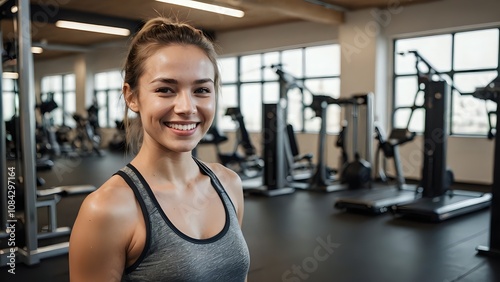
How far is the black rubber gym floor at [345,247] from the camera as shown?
2652 mm

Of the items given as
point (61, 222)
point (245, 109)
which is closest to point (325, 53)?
point (245, 109)

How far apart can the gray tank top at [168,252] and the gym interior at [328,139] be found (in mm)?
336

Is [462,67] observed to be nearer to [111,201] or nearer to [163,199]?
[163,199]

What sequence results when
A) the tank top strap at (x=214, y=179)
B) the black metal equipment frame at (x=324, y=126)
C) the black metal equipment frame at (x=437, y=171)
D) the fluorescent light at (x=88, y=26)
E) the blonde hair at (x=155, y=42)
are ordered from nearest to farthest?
the blonde hair at (x=155, y=42) < the tank top strap at (x=214, y=179) < the black metal equipment frame at (x=437, y=171) < the black metal equipment frame at (x=324, y=126) < the fluorescent light at (x=88, y=26)

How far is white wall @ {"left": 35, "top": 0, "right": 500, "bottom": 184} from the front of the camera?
6047mm

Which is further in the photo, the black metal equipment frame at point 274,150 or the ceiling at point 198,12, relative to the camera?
the ceiling at point 198,12

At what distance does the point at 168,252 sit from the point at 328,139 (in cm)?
706

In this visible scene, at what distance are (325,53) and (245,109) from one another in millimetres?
2142

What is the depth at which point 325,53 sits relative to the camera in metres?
7.92

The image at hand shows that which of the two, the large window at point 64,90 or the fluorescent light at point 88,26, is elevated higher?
the fluorescent light at point 88,26

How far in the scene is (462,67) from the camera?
625 centimetres

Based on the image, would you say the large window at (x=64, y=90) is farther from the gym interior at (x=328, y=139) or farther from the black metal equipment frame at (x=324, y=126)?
the black metal equipment frame at (x=324, y=126)

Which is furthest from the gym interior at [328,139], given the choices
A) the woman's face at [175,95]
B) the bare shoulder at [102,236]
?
the bare shoulder at [102,236]

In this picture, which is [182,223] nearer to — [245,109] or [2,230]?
[2,230]
